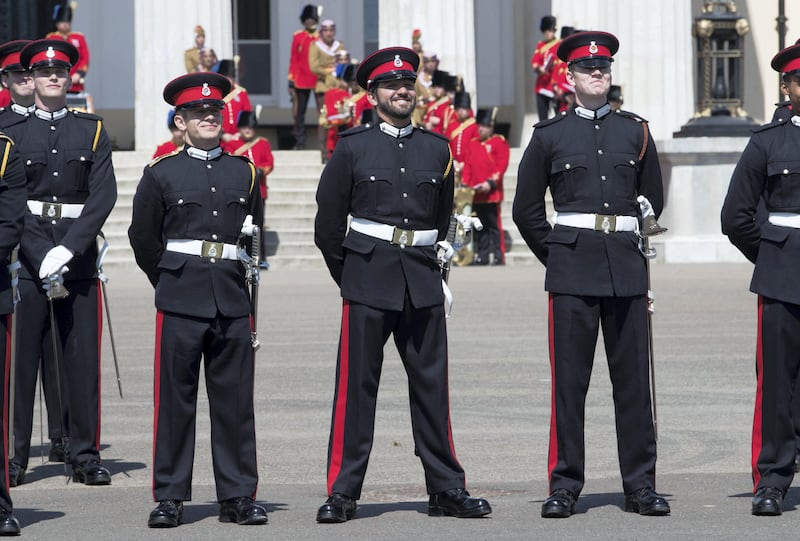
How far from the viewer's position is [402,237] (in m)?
8.74

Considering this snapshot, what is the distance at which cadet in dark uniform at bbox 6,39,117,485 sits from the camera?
9961 mm

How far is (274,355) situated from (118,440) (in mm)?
3668

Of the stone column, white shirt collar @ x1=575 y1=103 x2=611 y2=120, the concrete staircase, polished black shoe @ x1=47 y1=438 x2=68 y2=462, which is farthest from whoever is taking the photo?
the stone column

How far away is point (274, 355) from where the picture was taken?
1483 centimetres

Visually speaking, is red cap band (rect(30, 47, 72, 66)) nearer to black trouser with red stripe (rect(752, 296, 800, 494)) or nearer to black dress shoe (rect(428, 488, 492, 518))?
black dress shoe (rect(428, 488, 492, 518))

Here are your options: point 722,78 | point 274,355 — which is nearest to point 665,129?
point 722,78

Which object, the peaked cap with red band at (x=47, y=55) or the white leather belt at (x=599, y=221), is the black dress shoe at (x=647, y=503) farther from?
the peaked cap with red band at (x=47, y=55)

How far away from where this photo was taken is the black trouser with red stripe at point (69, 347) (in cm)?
1011

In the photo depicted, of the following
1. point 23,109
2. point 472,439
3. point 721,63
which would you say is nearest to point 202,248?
point 23,109

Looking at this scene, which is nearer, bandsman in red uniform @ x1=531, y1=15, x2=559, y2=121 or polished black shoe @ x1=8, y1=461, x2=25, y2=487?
polished black shoe @ x1=8, y1=461, x2=25, y2=487

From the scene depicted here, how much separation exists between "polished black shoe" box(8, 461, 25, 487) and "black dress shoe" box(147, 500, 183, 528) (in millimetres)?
1542

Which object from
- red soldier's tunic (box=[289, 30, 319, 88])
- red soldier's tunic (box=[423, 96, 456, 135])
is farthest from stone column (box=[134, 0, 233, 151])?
red soldier's tunic (box=[423, 96, 456, 135])

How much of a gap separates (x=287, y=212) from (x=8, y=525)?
16.9 meters

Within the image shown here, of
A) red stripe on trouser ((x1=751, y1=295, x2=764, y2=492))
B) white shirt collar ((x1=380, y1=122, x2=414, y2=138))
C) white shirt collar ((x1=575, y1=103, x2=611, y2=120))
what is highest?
white shirt collar ((x1=575, y1=103, x2=611, y2=120))
